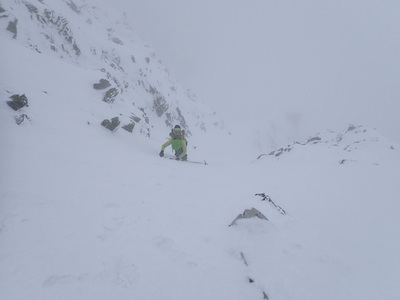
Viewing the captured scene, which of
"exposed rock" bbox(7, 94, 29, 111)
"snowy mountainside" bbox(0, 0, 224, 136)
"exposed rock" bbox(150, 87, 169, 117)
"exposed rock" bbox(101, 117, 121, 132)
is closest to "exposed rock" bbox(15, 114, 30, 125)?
"exposed rock" bbox(7, 94, 29, 111)

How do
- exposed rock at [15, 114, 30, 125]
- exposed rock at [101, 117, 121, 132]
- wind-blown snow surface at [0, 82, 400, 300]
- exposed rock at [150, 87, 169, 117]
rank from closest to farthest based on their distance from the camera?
wind-blown snow surface at [0, 82, 400, 300]
exposed rock at [15, 114, 30, 125]
exposed rock at [101, 117, 121, 132]
exposed rock at [150, 87, 169, 117]

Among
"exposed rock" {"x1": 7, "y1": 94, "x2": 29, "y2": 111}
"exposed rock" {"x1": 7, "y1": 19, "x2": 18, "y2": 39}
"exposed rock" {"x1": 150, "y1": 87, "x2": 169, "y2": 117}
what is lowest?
"exposed rock" {"x1": 7, "y1": 94, "x2": 29, "y2": 111}

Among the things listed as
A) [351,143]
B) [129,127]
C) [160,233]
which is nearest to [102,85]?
[129,127]

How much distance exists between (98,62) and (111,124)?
67.1ft

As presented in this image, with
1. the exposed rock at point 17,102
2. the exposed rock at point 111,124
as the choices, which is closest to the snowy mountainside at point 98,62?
the exposed rock at point 111,124

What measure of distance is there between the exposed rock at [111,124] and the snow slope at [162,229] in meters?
2.13

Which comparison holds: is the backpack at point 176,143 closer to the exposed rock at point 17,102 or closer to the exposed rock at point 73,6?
the exposed rock at point 17,102

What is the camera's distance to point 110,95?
19.1 metres

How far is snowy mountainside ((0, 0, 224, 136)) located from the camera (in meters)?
17.6

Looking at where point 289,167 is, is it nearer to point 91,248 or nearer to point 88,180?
point 88,180

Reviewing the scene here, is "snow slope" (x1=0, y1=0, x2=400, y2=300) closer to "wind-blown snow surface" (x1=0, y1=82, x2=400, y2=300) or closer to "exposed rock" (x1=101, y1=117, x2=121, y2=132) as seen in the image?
"wind-blown snow surface" (x1=0, y1=82, x2=400, y2=300)

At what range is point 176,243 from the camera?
5.15 m

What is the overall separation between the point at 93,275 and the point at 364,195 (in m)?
10.5

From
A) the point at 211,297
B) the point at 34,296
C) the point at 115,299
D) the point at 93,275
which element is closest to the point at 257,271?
the point at 211,297
